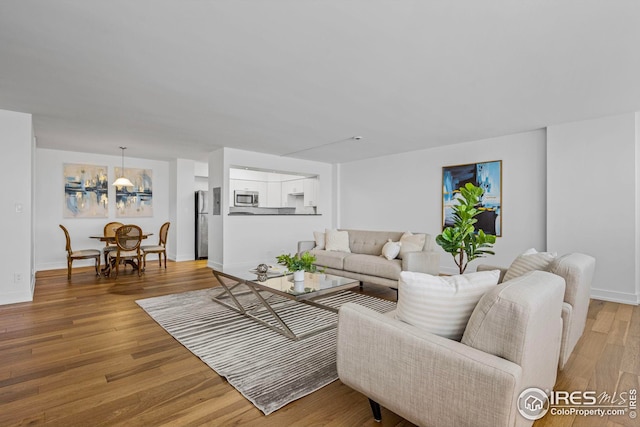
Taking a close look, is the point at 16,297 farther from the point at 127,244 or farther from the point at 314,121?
the point at 314,121

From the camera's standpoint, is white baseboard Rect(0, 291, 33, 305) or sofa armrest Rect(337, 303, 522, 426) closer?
sofa armrest Rect(337, 303, 522, 426)

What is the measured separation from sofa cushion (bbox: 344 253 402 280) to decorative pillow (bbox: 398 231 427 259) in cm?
19

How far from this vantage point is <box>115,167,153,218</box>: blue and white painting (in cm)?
698

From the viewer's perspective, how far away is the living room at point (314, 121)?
2.12m

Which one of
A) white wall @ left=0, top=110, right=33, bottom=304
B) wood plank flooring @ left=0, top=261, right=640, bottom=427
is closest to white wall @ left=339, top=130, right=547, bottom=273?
wood plank flooring @ left=0, top=261, right=640, bottom=427

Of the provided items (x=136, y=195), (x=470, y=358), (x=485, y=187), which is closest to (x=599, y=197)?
(x=485, y=187)

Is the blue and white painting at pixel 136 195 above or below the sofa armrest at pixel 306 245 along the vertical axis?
above

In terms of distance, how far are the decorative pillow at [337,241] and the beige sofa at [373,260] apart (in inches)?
4.3

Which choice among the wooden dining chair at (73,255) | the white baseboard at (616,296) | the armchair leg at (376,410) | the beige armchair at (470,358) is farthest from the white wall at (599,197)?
the wooden dining chair at (73,255)

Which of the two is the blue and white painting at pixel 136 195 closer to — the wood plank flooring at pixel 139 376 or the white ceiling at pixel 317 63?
the white ceiling at pixel 317 63

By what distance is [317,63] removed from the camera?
2674mm

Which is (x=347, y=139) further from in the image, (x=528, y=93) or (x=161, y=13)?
(x=161, y=13)

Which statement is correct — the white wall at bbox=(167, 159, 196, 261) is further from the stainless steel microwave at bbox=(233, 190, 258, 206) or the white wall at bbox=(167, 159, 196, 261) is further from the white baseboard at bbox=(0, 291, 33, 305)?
the white baseboard at bbox=(0, 291, 33, 305)

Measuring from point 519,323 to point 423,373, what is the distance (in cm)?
44
